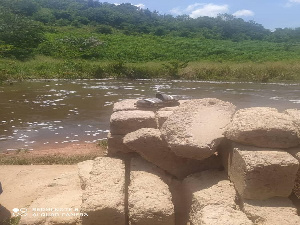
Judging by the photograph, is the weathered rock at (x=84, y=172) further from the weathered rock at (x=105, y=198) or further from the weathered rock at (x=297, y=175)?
the weathered rock at (x=297, y=175)

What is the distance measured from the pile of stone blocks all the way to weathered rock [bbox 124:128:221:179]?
0.04ft

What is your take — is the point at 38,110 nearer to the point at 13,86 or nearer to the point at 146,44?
the point at 13,86

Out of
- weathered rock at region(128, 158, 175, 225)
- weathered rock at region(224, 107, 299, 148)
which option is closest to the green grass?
weathered rock at region(128, 158, 175, 225)

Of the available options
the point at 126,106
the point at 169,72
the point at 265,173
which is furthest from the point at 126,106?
the point at 169,72

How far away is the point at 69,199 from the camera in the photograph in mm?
4777

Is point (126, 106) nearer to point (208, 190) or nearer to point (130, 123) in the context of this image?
point (130, 123)

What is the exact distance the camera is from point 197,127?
4.68 m

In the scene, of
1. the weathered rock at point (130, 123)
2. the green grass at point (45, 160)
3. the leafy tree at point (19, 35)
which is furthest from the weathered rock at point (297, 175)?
the leafy tree at point (19, 35)

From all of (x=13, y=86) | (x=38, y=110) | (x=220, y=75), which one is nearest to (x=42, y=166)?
(x=38, y=110)

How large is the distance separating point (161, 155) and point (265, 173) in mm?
1515

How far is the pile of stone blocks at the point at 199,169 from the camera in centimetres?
390

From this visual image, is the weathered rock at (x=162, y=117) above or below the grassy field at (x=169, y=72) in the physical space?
above

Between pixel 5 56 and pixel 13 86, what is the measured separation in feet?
34.5

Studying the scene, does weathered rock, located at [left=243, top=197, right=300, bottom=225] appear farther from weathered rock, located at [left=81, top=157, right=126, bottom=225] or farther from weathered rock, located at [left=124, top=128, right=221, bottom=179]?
→ weathered rock, located at [left=81, top=157, right=126, bottom=225]
